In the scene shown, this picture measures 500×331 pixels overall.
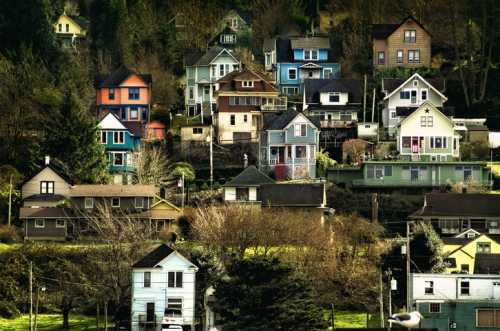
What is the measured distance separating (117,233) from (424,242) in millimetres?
14073

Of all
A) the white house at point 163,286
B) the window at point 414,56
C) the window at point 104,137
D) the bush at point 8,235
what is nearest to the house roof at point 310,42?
the window at point 414,56

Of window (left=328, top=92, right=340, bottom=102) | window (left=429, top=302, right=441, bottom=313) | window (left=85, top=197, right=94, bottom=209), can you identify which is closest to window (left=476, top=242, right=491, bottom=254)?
window (left=429, top=302, right=441, bottom=313)

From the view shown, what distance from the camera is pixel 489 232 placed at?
9850 centimetres

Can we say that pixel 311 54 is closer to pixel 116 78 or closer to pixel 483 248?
pixel 116 78

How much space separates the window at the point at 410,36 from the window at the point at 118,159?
799 inches

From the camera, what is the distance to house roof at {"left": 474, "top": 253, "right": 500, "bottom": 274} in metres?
88.6

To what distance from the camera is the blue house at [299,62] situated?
123 m

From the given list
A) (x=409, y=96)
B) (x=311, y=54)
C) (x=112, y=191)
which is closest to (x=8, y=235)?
(x=112, y=191)

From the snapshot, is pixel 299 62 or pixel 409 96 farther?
pixel 299 62

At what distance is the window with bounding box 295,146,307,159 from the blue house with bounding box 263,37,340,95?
1376cm

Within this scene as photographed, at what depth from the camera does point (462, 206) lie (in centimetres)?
9931

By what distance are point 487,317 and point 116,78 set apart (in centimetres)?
3852

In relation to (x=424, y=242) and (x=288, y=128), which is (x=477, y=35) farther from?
(x=424, y=242)

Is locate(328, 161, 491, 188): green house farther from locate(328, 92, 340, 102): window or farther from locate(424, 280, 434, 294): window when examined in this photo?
locate(424, 280, 434, 294): window
